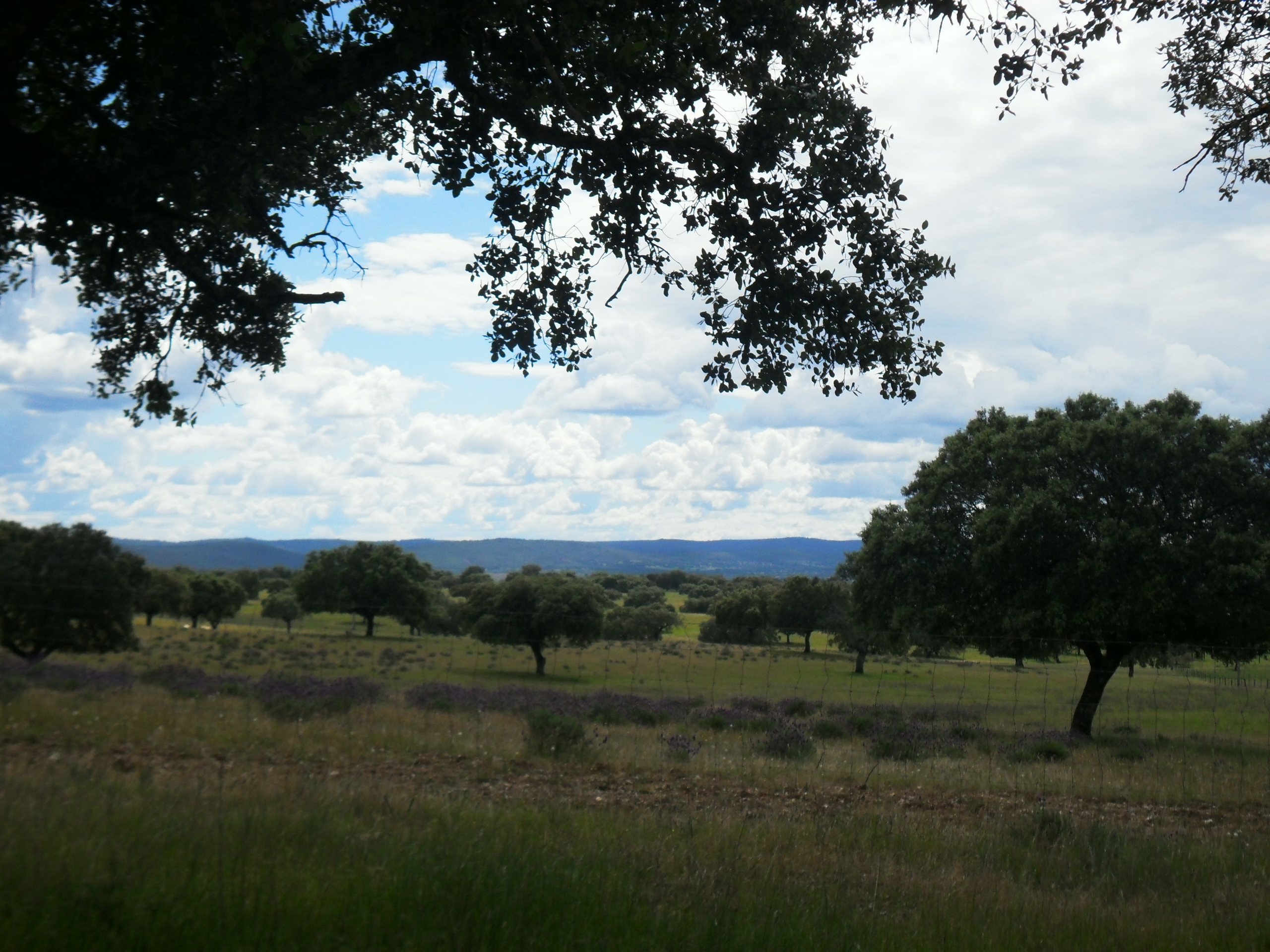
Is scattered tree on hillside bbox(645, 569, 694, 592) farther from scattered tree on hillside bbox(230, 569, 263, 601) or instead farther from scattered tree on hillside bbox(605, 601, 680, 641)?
scattered tree on hillside bbox(230, 569, 263, 601)

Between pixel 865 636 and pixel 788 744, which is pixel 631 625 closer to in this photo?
pixel 865 636

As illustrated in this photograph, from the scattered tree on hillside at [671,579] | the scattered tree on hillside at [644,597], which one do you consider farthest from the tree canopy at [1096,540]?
the scattered tree on hillside at [671,579]

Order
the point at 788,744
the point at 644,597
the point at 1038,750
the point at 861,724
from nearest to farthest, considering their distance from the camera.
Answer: the point at 788,744
the point at 1038,750
the point at 861,724
the point at 644,597

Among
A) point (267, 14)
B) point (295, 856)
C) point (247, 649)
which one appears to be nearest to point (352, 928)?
point (295, 856)

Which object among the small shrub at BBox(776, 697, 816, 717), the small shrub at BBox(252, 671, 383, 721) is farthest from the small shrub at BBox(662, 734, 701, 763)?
the small shrub at BBox(776, 697, 816, 717)

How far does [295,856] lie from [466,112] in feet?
23.4

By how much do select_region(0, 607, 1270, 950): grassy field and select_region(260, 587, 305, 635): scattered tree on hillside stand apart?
116 feet

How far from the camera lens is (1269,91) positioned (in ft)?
36.3

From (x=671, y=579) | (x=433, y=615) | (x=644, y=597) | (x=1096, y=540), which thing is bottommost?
(x=644, y=597)

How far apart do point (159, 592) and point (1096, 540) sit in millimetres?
21742

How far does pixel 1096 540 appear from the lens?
22172 millimetres

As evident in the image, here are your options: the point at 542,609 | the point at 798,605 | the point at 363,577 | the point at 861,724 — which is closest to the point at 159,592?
the point at 861,724

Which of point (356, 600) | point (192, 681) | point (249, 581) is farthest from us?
point (249, 581)

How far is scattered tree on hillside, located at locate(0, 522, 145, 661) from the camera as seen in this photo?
15.4 metres
